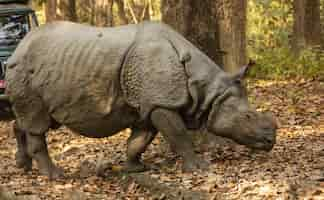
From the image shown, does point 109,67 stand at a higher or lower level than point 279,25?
higher

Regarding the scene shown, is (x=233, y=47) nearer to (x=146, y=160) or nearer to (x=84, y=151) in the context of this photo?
(x=146, y=160)

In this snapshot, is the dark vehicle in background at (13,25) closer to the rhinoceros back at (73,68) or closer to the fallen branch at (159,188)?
the rhinoceros back at (73,68)

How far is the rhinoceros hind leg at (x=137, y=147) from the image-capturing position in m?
8.87

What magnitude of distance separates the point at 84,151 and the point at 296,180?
15.6ft

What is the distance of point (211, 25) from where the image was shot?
387 inches

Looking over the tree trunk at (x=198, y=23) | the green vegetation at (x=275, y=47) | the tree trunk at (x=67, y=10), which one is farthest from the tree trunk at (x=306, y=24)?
the tree trunk at (x=198, y=23)

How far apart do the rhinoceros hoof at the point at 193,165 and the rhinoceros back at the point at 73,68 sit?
3.53ft

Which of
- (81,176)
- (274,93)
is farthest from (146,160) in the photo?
(274,93)

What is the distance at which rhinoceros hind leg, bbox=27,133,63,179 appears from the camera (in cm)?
910

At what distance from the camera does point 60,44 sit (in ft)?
28.7

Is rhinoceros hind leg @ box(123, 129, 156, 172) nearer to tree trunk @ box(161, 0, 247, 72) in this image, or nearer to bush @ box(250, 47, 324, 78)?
tree trunk @ box(161, 0, 247, 72)

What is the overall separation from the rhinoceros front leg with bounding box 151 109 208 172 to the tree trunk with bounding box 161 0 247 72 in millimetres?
1747

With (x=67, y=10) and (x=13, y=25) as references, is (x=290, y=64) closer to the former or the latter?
(x=67, y=10)

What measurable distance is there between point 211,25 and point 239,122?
1.95 metres
